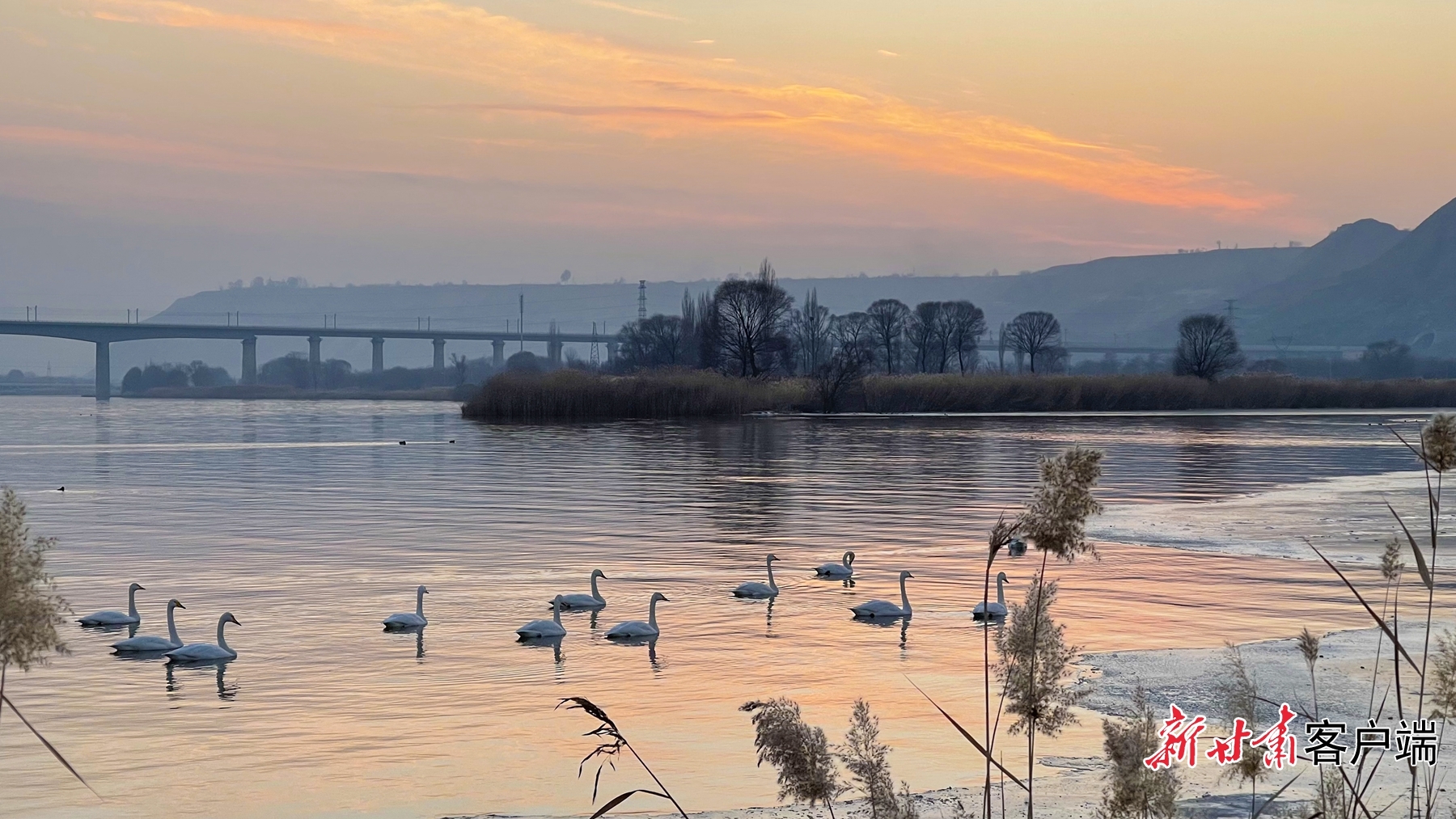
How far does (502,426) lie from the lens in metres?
71.1

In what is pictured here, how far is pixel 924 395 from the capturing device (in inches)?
3383

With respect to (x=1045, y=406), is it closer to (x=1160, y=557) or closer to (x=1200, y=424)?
(x=1200, y=424)

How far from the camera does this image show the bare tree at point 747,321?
311 feet

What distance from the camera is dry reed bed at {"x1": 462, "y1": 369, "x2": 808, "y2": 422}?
2995 inches

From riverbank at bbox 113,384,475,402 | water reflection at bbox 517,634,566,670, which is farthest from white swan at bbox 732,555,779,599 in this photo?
riverbank at bbox 113,384,475,402

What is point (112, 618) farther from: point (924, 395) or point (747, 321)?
point (747, 321)

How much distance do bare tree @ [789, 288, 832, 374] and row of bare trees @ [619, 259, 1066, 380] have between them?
0.46 ft

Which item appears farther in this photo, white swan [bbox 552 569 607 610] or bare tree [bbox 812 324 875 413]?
bare tree [bbox 812 324 875 413]

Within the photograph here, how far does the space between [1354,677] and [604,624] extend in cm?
835

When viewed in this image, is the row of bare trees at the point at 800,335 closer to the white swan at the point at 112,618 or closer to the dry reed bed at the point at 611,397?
the dry reed bed at the point at 611,397

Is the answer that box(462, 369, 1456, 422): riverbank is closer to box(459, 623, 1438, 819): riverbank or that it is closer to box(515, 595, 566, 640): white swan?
box(515, 595, 566, 640): white swan

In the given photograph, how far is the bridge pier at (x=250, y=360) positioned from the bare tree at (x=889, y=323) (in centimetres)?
9264

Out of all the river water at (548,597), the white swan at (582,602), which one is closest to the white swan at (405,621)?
the river water at (548,597)

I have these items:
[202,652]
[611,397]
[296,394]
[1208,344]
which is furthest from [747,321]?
[296,394]
